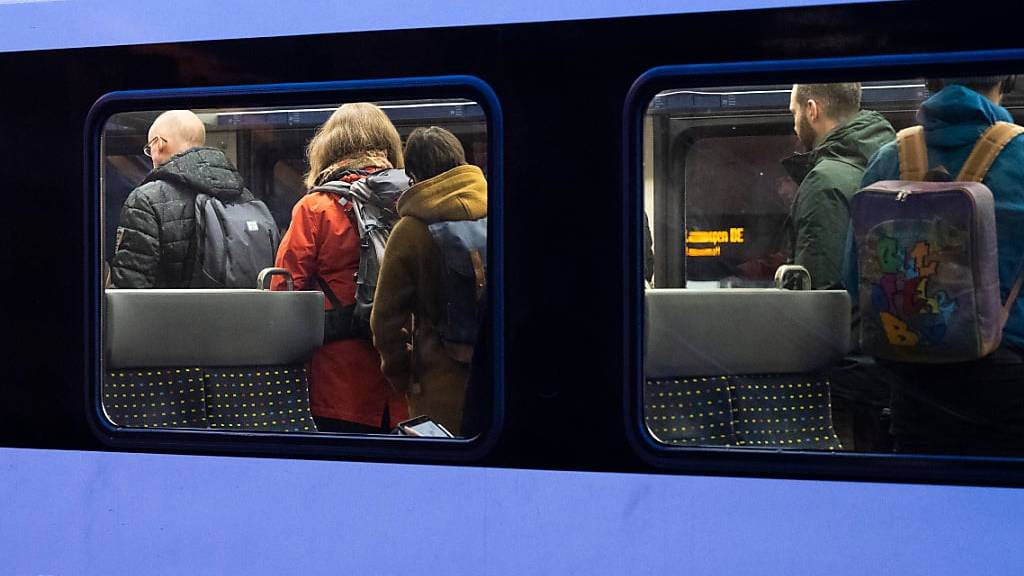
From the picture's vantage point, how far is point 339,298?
10.9ft

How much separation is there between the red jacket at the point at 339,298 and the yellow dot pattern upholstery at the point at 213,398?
64 millimetres

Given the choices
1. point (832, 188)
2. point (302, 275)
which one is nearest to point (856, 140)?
point (832, 188)

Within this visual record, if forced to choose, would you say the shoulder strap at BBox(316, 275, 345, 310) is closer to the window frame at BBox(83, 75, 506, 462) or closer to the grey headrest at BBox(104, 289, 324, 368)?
the grey headrest at BBox(104, 289, 324, 368)

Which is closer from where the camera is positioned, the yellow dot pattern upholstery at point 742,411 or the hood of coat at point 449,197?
the yellow dot pattern upholstery at point 742,411

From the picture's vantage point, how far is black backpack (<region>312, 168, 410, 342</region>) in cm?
326

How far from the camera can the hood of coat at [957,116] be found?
2654mm

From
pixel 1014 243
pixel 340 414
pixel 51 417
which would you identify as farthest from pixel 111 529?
pixel 1014 243

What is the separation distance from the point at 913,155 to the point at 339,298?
58.4 inches

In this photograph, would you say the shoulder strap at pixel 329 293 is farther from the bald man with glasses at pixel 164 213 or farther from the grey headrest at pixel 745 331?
the grey headrest at pixel 745 331

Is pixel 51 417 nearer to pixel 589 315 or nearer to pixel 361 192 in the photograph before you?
pixel 361 192

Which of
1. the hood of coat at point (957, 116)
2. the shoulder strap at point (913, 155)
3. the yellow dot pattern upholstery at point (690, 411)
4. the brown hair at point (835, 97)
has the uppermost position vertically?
the brown hair at point (835, 97)

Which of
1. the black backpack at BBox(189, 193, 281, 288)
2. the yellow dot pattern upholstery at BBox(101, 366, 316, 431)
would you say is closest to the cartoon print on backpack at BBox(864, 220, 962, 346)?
the yellow dot pattern upholstery at BBox(101, 366, 316, 431)

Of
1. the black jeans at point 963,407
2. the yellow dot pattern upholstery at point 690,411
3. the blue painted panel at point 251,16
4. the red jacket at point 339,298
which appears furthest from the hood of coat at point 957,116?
the red jacket at point 339,298

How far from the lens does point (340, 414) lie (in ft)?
10.5
